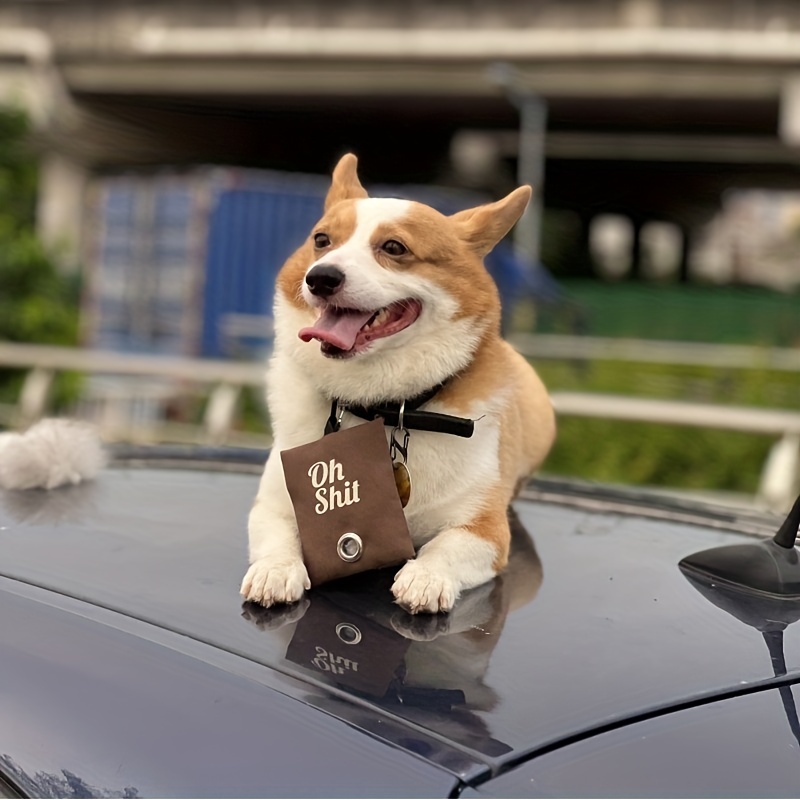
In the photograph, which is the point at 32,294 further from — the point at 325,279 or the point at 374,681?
the point at 374,681

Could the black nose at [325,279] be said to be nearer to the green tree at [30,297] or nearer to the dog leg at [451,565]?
the dog leg at [451,565]

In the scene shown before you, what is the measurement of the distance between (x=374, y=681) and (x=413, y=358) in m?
0.79

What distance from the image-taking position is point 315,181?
646 inches

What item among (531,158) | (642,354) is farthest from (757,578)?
(531,158)

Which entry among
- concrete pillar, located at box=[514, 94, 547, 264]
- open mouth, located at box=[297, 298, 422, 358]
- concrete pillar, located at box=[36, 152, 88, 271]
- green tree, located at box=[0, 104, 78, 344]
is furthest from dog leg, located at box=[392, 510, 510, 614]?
concrete pillar, located at box=[36, 152, 88, 271]

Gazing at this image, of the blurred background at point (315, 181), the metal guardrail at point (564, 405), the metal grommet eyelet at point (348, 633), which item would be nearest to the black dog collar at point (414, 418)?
the metal grommet eyelet at point (348, 633)

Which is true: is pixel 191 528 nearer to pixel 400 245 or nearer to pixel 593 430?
pixel 400 245

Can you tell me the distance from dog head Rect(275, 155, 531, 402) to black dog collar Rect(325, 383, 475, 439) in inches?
0.8

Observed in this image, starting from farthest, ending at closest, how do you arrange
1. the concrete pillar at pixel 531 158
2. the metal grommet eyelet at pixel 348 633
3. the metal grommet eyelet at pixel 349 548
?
the concrete pillar at pixel 531 158
the metal grommet eyelet at pixel 349 548
the metal grommet eyelet at pixel 348 633

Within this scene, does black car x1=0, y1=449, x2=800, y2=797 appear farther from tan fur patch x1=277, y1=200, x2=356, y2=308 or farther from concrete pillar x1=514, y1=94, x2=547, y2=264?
concrete pillar x1=514, y1=94, x2=547, y2=264

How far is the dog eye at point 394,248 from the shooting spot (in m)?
2.05

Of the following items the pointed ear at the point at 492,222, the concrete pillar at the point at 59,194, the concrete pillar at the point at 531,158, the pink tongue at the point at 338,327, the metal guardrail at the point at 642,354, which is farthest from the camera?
the concrete pillar at the point at 59,194

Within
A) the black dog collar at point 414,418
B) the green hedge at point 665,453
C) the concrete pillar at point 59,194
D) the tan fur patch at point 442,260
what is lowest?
the green hedge at point 665,453

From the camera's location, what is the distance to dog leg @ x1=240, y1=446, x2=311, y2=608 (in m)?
1.63
